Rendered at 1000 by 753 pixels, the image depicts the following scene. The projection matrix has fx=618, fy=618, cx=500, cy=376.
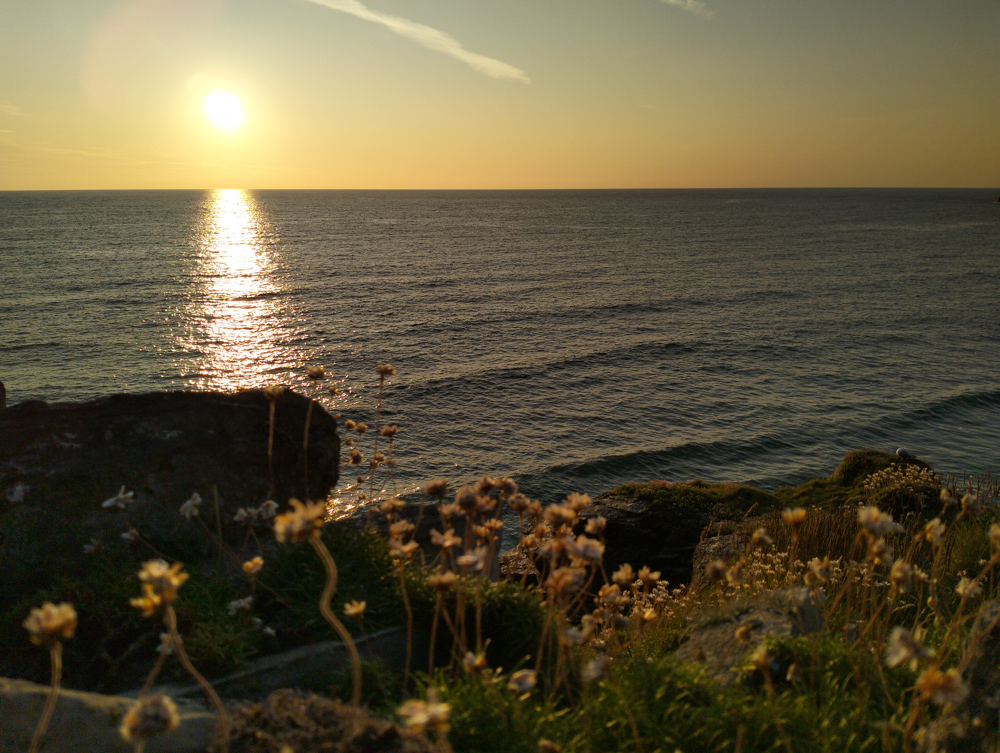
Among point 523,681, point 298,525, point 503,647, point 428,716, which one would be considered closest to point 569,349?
point 503,647

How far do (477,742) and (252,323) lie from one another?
33.2 metres

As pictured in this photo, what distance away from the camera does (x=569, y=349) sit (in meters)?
28.3

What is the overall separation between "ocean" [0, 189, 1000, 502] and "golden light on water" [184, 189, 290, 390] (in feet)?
0.57

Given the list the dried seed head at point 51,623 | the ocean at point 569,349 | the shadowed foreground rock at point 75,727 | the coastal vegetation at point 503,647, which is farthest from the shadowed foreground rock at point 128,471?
the ocean at point 569,349

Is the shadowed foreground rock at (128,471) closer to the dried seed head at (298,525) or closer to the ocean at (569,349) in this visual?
the dried seed head at (298,525)

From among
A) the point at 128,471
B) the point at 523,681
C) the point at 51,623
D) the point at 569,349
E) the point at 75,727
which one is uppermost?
the point at 51,623

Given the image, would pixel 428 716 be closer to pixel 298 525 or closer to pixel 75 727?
pixel 298 525

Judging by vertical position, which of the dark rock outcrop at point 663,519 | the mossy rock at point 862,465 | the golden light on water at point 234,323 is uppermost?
the golden light on water at point 234,323

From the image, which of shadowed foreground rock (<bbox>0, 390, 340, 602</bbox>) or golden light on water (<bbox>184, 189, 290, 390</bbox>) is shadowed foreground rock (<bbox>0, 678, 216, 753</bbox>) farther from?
golden light on water (<bbox>184, 189, 290, 390</bbox>)

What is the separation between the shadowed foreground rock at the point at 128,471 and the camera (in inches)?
188

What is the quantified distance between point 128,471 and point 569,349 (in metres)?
24.1

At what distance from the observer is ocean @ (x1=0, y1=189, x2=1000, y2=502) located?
18.9 metres

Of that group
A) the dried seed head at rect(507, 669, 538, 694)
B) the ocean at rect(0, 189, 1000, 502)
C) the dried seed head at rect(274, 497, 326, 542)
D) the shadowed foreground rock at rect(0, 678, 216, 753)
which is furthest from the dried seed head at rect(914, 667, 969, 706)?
the ocean at rect(0, 189, 1000, 502)

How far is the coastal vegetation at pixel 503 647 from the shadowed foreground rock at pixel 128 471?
0.22 m
